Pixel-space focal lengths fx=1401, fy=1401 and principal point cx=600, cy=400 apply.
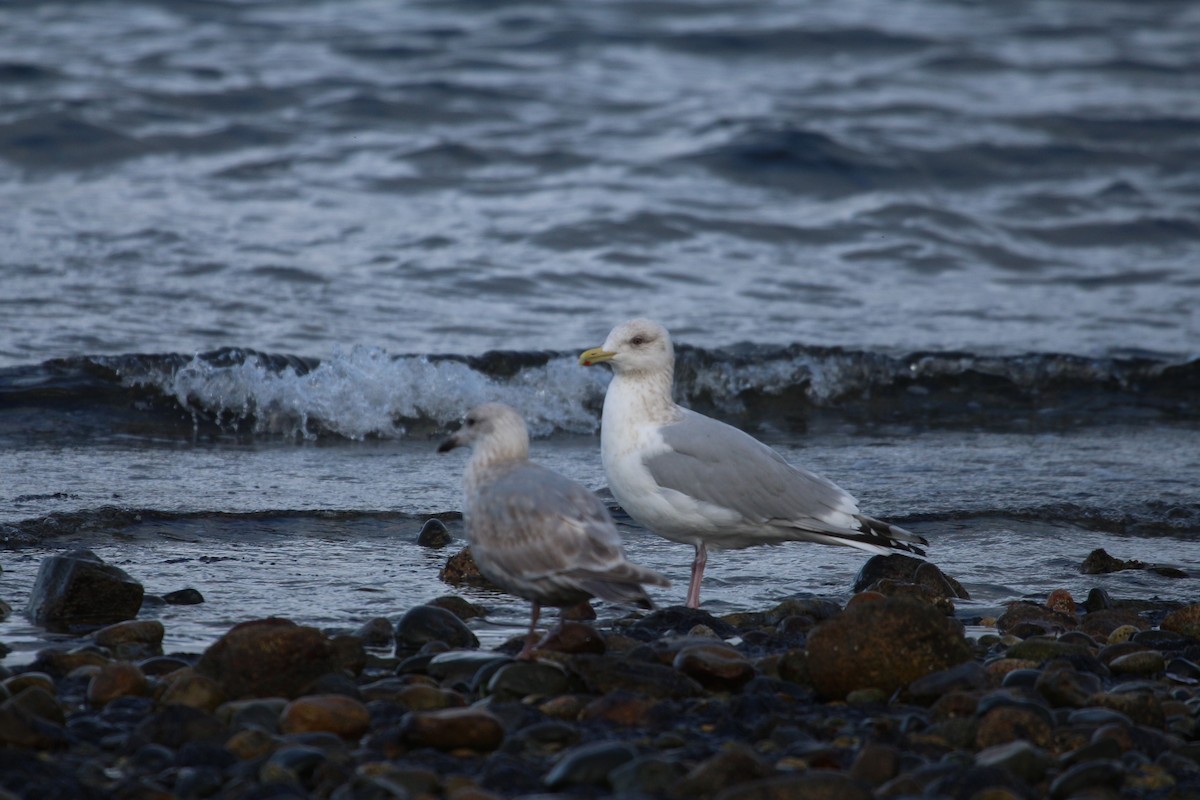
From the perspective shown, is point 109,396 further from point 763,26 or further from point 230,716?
point 763,26

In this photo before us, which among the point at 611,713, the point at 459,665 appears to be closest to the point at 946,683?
the point at 611,713

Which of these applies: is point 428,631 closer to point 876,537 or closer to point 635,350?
point 635,350

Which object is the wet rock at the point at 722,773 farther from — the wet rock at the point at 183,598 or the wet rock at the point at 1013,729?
the wet rock at the point at 183,598

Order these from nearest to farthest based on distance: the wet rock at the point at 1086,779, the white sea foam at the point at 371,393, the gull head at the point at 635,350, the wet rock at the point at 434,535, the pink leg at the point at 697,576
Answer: the wet rock at the point at 1086,779, the pink leg at the point at 697,576, the gull head at the point at 635,350, the wet rock at the point at 434,535, the white sea foam at the point at 371,393

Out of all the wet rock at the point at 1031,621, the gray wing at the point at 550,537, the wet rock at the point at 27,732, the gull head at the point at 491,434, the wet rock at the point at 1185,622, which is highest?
the gull head at the point at 491,434

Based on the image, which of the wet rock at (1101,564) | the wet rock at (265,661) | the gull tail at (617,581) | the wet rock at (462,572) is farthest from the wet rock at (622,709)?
the wet rock at (1101,564)

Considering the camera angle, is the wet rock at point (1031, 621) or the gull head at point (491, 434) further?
the wet rock at point (1031, 621)

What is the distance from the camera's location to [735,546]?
6.08 m

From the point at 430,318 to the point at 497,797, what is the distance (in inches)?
323

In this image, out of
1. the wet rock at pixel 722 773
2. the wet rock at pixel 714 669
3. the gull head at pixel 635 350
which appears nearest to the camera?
the wet rock at pixel 722 773

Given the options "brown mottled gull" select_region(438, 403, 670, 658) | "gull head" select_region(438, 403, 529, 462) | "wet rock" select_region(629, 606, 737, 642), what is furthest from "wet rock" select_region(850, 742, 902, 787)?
"gull head" select_region(438, 403, 529, 462)

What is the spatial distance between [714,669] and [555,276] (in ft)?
28.0

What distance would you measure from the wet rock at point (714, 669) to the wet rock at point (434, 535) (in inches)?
92.1

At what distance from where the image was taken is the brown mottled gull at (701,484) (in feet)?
18.8
